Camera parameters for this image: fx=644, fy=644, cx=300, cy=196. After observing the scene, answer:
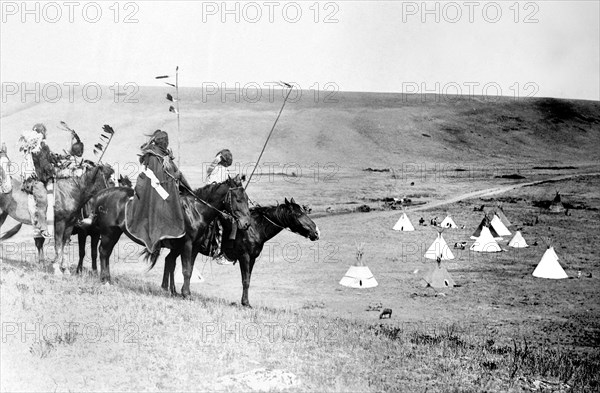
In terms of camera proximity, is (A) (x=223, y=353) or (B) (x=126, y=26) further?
(B) (x=126, y=26)

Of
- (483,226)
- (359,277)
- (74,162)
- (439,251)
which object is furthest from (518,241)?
(74,162)

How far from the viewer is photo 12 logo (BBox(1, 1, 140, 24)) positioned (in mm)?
5918

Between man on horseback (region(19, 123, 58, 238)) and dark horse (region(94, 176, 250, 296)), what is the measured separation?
495mm

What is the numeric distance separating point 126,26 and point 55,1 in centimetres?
74

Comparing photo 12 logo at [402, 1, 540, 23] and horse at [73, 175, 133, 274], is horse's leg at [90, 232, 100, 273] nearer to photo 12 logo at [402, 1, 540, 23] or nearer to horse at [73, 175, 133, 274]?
horse at [73, 175, 133, 274]

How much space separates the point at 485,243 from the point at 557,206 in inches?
33.7

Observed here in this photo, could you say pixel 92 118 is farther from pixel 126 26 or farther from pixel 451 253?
pixel 451 253

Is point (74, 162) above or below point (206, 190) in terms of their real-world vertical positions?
above

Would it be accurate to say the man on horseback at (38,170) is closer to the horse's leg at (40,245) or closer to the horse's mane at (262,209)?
the horse's leg at (40,245)

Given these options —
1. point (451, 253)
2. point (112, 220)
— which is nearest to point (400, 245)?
point (451, 253)

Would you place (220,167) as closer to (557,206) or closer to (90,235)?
(90,235)

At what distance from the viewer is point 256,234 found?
20.5 feet

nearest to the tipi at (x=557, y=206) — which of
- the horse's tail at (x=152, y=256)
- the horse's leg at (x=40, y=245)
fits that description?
the horse's tail at (x=152, y=256)

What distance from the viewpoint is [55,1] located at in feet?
19.7
